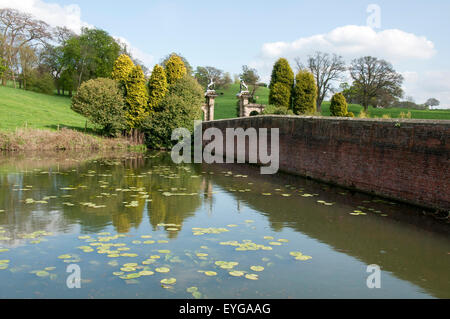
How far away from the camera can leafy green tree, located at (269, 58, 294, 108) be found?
109 ft

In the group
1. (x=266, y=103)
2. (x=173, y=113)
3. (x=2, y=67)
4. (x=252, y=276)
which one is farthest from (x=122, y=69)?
(x=266, y=103)

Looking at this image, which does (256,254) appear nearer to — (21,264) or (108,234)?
(108,234)

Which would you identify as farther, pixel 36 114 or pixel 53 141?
pixel 36 114

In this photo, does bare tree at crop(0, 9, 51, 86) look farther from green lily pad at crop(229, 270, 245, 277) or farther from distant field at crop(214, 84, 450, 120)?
green lily pad at crop(229, 270, 245, 277)

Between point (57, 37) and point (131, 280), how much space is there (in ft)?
205

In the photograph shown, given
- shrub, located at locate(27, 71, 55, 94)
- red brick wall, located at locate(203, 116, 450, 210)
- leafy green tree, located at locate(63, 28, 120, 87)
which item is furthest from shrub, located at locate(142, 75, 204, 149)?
shrub, located at locate(27, 71, 55, 94)

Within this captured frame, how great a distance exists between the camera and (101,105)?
27.4 metres

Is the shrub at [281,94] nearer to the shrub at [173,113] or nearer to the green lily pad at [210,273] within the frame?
the shrub at [173,113]

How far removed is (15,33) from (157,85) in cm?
3187

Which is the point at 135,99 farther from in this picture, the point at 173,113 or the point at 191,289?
the point at 191,289

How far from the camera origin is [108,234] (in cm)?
617

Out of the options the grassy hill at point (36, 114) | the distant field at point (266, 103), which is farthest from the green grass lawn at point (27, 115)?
the distant field at point (266, 103)

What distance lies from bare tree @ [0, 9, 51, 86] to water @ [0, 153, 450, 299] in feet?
150
